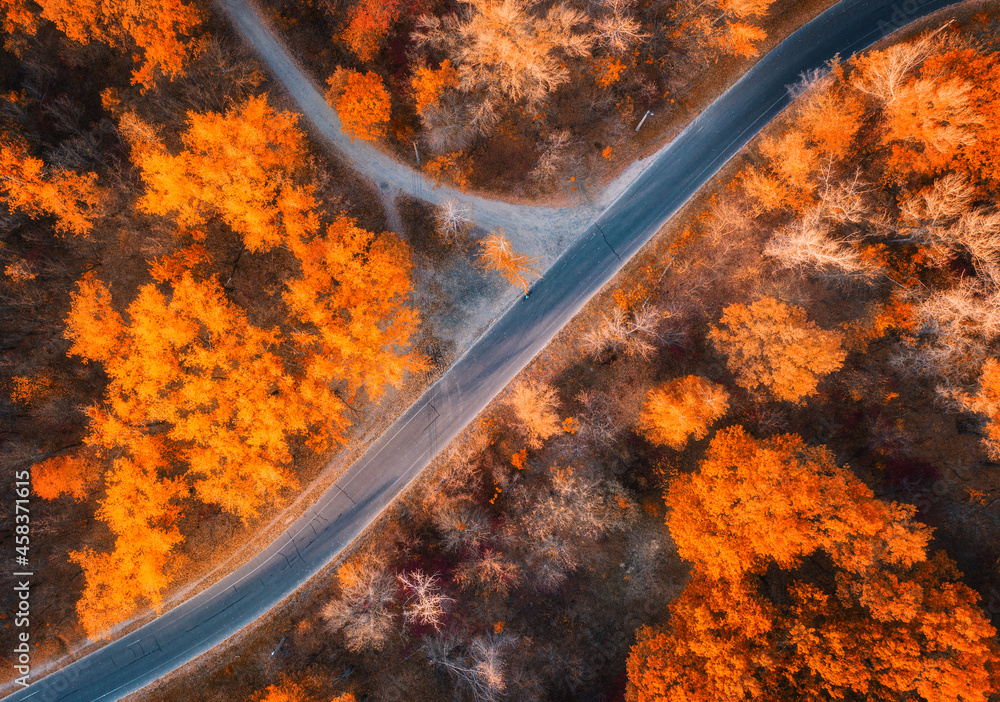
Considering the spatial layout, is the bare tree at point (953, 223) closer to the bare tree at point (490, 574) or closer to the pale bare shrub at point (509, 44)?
the pale bare shrub at point (509, 44)

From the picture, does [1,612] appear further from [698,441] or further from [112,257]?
[698,441]

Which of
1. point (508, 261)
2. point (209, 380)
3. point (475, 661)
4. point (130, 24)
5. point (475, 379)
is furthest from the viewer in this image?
point (475, 379)

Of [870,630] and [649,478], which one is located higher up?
[649,478]

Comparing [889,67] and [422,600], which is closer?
[889,67]

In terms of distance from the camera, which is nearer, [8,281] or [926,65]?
[926,65]

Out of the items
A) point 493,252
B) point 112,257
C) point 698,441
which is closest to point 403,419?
point 493,252

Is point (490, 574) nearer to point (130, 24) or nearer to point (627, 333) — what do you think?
point (627, 333)

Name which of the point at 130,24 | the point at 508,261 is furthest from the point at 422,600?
the point at 130,24

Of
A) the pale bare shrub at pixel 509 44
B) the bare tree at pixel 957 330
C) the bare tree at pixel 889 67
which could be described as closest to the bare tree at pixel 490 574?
the bare tree at pixel 957 330
